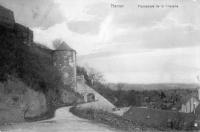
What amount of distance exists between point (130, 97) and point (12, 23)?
1.67 metres

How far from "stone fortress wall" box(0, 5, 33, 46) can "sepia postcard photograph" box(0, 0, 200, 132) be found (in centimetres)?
1

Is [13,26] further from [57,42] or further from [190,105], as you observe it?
[190,105]

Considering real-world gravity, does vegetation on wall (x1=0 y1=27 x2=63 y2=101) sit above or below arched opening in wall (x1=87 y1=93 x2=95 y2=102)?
above

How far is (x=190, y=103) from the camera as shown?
3359 millimetres

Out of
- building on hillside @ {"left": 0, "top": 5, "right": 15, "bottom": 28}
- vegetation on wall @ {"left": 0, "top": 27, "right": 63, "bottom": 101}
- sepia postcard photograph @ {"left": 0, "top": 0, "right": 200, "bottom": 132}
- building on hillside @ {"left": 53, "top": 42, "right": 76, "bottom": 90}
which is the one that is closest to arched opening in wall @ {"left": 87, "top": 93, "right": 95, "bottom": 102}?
sepia postcard photograph @ {"left": 0, "top": 0, "right": 200, "bottom": 132}

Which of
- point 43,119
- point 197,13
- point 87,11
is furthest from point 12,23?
point 197,13

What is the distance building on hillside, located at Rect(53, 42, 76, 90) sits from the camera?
3473 mm

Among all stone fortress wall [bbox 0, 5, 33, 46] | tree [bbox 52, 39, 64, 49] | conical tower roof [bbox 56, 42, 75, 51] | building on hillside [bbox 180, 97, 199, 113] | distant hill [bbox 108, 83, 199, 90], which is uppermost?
stone fortress wall [bbox 0, 5, 33, 46]

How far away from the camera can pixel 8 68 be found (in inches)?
134

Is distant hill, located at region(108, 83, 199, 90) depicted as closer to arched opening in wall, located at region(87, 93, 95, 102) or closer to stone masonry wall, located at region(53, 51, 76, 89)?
arched opening in wall, located at region(87, 93, 95, 102)

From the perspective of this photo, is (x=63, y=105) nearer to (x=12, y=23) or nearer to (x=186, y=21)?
(x=12, y=23)

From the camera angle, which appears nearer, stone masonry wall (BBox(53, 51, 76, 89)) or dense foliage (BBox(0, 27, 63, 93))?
dense foliage (BBox(0, 27, 63, 93))

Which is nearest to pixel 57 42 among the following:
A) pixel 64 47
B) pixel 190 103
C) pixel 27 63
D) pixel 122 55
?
pixel 64 47

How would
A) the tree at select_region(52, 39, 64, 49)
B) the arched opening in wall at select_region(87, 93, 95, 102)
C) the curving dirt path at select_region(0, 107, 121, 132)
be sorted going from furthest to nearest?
the arched opening in wall at select_region(87, 93, 95, 102), the tree at select_region(52, 39, 64, 49), the curving dirt path at select_region(0, 107, 121, 132)
